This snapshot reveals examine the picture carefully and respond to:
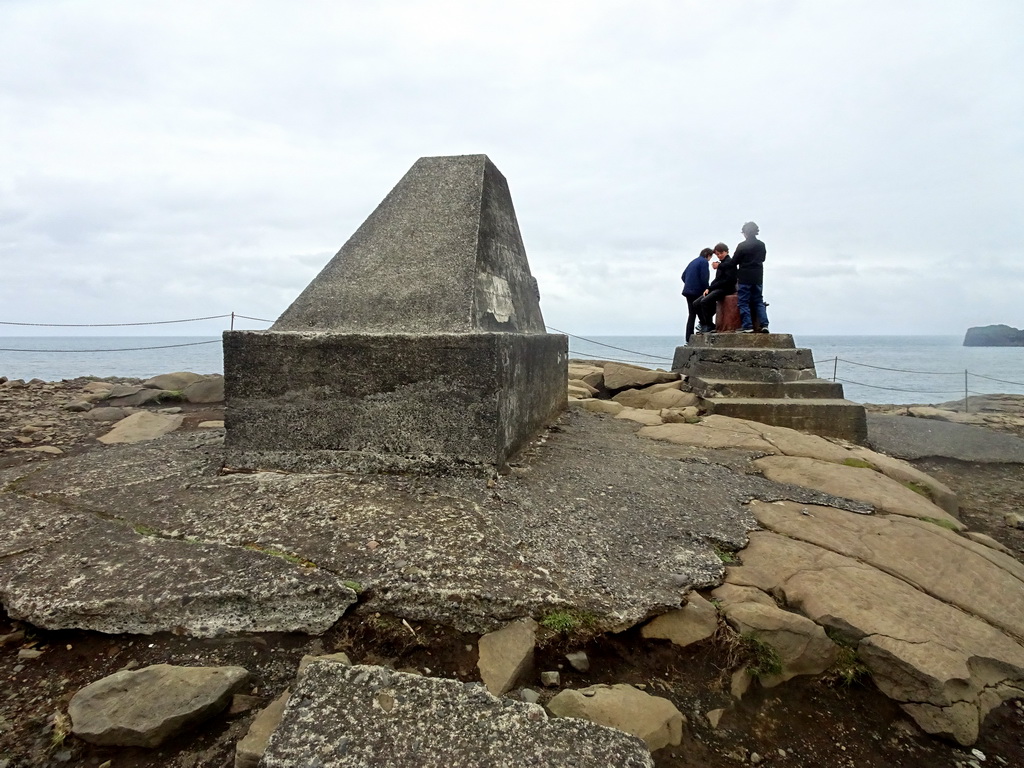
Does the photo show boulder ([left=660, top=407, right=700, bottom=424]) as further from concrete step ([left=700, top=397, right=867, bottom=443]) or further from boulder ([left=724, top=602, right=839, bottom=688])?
boulder ([left=724, top=602, right=839, bottom=688])

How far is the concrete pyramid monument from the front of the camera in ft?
8.61

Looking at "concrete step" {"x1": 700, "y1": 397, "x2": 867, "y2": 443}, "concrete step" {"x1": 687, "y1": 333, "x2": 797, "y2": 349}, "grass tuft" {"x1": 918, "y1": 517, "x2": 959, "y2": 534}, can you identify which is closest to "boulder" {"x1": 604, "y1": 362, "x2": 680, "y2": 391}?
"concrete step" {"x1": 687, "y1": 333, "x2": 797, "y2": 349}

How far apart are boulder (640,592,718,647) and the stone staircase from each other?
382 cm

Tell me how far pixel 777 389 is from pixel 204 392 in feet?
22.0

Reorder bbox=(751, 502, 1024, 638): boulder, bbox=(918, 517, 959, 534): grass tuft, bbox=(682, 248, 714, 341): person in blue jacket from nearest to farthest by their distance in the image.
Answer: bbox=(751, 502, 1024, 638): boulder
bbox=(918, 517, 959, 534): grass tuft
bbox=(682, 248, 714, 341): person in blue jacket

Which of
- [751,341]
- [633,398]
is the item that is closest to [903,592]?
[633,398]

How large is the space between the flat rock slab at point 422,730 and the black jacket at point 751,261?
641 cm

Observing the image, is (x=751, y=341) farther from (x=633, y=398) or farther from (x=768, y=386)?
(x=633, y=398)

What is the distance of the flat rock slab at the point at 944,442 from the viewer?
5609mm

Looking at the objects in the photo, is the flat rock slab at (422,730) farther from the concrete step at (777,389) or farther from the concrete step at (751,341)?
the concrete step at (751,341)

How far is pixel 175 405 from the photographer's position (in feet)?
21.8

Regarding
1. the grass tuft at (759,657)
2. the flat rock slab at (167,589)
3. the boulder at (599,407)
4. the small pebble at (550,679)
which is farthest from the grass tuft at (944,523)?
the flat rock slab at (167,589)

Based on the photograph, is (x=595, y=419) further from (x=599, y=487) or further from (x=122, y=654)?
(x=122, y=654)

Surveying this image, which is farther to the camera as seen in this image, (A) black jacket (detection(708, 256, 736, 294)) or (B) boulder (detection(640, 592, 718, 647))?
(A) black jacket (detection(708, 256, 736, 294))
